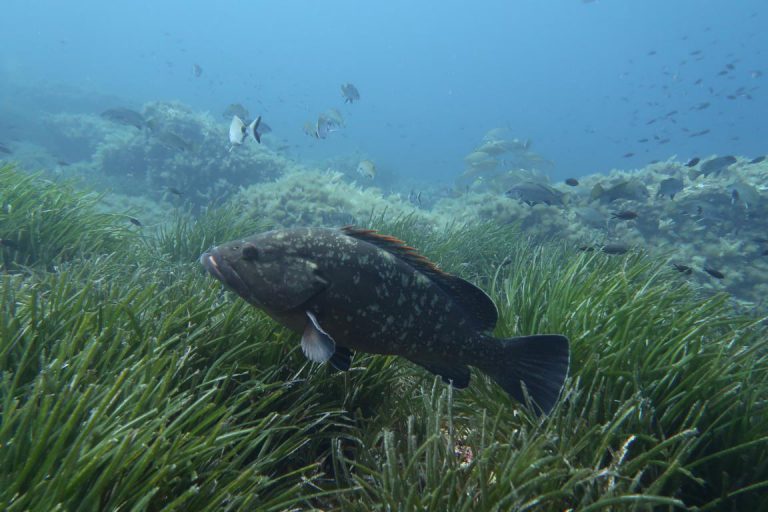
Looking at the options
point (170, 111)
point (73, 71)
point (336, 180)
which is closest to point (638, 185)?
point (336, 180)

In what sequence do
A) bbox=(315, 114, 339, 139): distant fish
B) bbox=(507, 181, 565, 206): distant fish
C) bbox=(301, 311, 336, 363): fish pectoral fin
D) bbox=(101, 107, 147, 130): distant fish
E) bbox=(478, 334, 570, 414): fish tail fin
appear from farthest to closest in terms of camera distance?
1. bbox=(101, 107, 147, 130): distant fish
2. bbox=(315, 114, 339, 139): distant fish
3. bbox=(507, 181, 565, 206): distant fish
4. bbox=(478, 334, 570, 414): fish tail fin
5. bbox=(301, 311, 336, 363): fish pectoral fin

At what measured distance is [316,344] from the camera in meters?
2.20

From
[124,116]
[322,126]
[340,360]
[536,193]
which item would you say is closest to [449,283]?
[340,360]

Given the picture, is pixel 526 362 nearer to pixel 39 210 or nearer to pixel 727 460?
pixel 727 460

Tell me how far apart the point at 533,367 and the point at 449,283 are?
0.75 metres

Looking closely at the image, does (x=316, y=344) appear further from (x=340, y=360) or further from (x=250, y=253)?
(x=250, y=253)

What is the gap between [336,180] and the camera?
14.7 m

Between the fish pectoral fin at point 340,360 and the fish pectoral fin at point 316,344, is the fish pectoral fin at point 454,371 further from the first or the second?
the fish pectoral fin at point 316,344

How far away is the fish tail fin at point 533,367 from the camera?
254 cm

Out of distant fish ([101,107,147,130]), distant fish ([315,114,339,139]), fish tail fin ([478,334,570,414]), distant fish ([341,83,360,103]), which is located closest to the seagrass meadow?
fish tail fin ([478,334,570,414])

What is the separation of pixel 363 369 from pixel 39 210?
5.74 meters

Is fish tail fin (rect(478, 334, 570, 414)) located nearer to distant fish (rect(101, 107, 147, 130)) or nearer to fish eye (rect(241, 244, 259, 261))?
fish eye (rect(241, 244, 259, 261))

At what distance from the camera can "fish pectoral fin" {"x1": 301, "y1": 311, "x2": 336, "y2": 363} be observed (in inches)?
83.4

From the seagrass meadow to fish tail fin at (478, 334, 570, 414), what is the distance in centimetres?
11
